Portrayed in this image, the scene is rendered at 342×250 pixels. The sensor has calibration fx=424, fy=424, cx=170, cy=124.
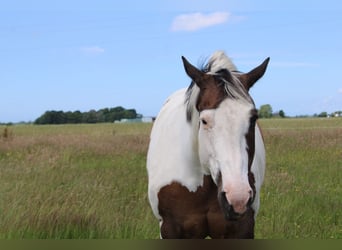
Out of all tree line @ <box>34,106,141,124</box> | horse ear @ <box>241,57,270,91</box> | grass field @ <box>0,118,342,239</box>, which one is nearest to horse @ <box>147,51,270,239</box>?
horse ear @ <box>241,57,270,91</box>

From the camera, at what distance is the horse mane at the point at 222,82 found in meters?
2.65

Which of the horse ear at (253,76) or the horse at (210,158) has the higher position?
the horse ear at (253,76)

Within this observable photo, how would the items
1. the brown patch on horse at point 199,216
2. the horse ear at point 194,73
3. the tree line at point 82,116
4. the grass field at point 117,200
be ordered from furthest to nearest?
the tree line at point 82,116, the grass field at point 117,200, the brown patch on horse at point 199,216, the horse ear at point 194,73

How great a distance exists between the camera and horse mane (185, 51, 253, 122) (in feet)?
8.70

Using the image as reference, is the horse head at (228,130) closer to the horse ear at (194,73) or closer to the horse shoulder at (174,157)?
the horse ear at (194,73)

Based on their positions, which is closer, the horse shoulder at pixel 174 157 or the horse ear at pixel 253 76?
the horse ear at pixel 253 76

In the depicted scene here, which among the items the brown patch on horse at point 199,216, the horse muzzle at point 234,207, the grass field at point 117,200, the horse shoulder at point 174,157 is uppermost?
the horse shoulder at point 174,157

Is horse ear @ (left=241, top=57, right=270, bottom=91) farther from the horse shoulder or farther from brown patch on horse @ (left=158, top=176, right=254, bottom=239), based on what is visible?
brown patch on horse @ (left=158, top=176, right=254, bottom=239)

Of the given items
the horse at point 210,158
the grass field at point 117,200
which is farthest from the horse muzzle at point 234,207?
the grass field at point 117,200

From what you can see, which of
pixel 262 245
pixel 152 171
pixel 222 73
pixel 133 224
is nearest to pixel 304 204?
pixel 133 224

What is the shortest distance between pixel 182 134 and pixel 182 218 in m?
0.65

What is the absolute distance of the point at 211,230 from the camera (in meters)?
3.18

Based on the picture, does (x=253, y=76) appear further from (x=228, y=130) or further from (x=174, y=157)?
(x=174, y=157)

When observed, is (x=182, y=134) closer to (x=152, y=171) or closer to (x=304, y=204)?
(x=152, y=171)
